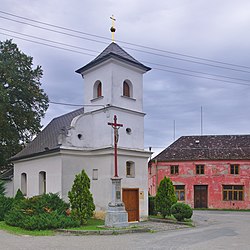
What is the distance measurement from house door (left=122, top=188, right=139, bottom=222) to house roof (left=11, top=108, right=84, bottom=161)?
506 centimetres

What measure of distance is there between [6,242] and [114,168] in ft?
26.5

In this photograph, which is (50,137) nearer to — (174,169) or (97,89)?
(97,89)

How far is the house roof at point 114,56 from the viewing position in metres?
21.4

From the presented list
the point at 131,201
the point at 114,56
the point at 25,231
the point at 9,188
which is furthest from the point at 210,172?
Answer: the point at 25,231

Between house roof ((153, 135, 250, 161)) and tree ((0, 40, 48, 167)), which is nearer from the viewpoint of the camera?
tree ((0, 40, 48, 167))

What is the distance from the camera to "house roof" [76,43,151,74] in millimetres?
21431

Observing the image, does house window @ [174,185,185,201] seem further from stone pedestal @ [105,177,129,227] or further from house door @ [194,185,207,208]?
stone pedestal @ [105,177,129,227]

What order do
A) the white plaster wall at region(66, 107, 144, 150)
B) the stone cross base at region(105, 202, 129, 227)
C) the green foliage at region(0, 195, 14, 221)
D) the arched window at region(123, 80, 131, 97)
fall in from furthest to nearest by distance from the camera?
the arched window at region(123, 80, 131, 97) → the green foliage at region(0, 195, 14, 221) → the white plaster wall at region(66, 107, 144, 150) → the stone cross base at region(105, 202, 129, 227)

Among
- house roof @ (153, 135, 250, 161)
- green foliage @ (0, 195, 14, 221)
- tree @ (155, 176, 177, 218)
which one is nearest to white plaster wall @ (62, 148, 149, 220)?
tree @ (155, 176, 177, 218)

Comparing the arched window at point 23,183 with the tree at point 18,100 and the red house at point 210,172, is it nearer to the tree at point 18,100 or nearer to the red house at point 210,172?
the tree at point 18,100

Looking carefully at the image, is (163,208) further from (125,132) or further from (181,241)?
(181,241)

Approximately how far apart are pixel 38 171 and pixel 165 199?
827 cm

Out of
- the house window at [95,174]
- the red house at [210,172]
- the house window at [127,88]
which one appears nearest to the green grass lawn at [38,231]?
the house window at [95,174]

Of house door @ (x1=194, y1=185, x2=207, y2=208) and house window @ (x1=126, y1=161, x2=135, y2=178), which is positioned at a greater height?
house window @ (x1=126, y1=161, x2=135, y2=178)
